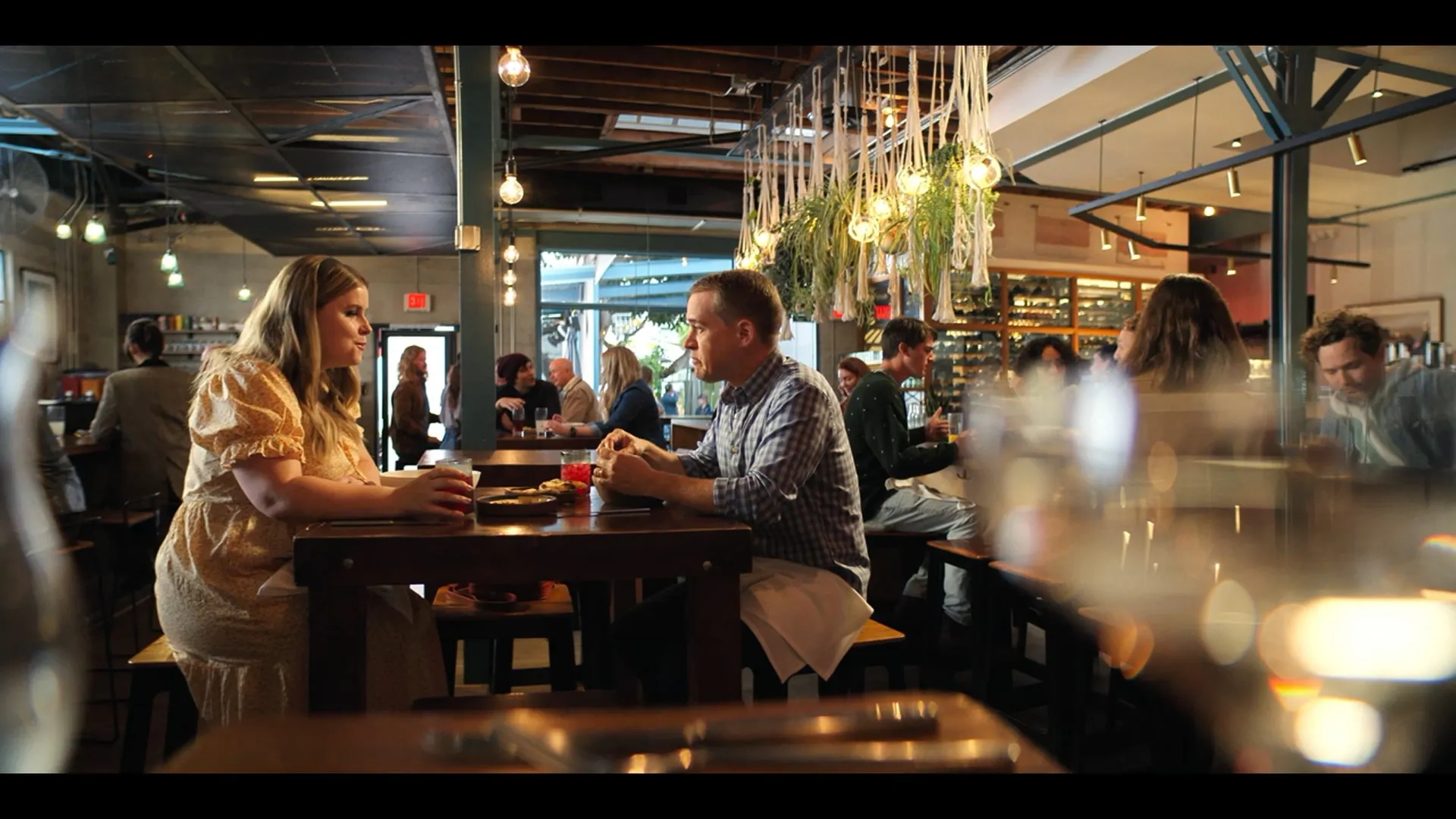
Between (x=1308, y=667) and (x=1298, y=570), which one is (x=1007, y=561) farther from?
(x=1308, y=667)

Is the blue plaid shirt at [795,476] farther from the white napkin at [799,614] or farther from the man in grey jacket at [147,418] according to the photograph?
the man in grey jacket at [147,418]

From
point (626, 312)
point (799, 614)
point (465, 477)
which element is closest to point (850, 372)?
point (799, 614)

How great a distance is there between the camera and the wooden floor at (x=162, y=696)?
10.0ft

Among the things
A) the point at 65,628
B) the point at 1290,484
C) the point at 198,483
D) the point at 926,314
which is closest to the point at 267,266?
the point at 926,314

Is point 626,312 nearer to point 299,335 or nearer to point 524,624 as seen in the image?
point 524,624

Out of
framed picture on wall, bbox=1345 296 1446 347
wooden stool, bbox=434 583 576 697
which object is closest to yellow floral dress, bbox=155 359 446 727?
wooden stool, bbox=434 583 576 697

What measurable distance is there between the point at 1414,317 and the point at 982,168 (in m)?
7.12

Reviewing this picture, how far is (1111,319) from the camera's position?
10398 mm

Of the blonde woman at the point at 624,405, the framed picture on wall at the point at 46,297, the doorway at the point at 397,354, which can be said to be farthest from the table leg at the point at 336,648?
the doorway at the point at 397,354

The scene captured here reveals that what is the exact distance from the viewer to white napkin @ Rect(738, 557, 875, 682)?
215cm

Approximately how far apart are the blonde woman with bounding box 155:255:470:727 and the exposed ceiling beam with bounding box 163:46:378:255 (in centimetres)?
201

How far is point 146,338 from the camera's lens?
557cm

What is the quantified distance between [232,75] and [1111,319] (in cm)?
877

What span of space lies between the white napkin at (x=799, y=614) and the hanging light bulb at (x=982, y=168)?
8.39 ft
